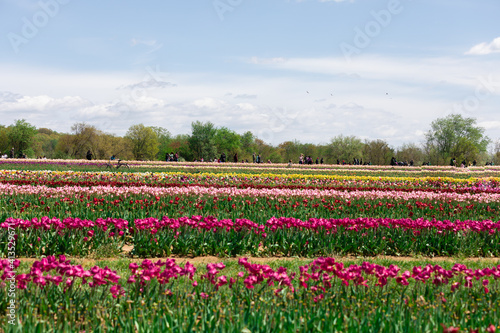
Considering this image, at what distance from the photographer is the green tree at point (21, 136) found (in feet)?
244

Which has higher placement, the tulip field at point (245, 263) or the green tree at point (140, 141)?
the green tree at point (140, 141)

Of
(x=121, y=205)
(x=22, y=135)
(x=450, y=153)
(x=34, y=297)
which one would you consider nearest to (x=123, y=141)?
(x=22, y=135)

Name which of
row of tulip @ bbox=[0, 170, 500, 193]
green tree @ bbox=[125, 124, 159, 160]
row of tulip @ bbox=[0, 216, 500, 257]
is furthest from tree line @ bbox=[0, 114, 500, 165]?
row of tulip @ bbox=[0, 216, 500, 257]

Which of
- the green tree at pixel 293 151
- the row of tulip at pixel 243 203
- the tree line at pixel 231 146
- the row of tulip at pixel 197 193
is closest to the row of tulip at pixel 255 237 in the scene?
the row of tulip at pixel 243 203

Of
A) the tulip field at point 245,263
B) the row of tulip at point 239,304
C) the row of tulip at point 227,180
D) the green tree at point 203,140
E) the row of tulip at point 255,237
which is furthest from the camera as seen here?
the green tree at point 203,140

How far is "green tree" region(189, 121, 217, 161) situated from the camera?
70688mm

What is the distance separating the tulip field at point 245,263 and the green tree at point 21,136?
6349cm

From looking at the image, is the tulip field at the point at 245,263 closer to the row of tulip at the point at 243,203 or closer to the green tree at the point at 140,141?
the row of tulip at the point at 243,203

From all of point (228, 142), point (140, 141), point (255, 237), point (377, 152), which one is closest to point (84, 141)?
point (140, 141)

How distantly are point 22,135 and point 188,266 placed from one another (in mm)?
77796

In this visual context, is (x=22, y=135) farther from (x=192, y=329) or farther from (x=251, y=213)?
(x=192, y=329)

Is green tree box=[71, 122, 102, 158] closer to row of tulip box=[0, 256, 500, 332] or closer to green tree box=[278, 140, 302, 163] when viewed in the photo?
green tree box=[278, 140, 302, 163]

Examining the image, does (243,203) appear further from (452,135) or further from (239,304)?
(452,135)

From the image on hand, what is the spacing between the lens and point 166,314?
15.8 feet
